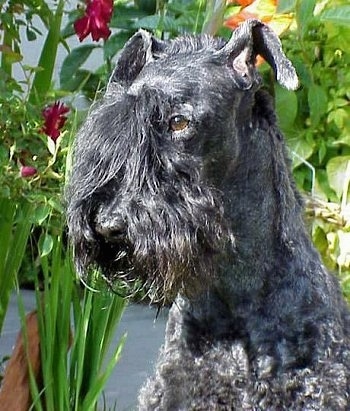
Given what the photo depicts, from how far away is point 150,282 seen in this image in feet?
6.29

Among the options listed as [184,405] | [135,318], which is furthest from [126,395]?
[184,405]

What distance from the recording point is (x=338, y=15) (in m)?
3.04

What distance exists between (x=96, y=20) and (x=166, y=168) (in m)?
1.29

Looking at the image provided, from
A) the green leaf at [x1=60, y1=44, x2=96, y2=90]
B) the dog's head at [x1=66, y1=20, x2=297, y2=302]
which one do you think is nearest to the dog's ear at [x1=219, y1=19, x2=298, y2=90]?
the dog's head at [x1=66, y1=20, x2=297, y2=302]

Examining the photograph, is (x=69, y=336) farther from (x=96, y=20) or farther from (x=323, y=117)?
(x=323, y=117)

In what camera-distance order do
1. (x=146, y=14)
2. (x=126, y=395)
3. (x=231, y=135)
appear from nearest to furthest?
(x=231, y=135) < (x=146, y=14) < (x=126, y=395)

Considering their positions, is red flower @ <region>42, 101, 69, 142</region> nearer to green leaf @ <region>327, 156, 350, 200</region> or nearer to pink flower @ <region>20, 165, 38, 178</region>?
pink flower @ <region>20, 165, 38, 178</region>

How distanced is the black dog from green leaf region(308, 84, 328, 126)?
116 cm


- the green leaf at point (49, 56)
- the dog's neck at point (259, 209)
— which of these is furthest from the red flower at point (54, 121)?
the dog's neck at point (259, 209)

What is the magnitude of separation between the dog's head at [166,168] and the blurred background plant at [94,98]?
869mm

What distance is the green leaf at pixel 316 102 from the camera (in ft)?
10.5

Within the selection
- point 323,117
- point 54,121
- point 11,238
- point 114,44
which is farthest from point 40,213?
point 323,117

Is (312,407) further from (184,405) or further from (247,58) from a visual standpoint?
(247,58)

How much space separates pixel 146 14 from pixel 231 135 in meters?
1.85
